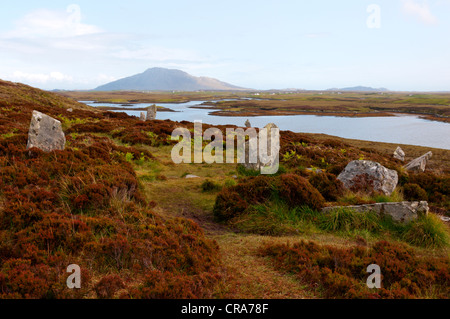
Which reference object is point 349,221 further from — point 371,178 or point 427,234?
point 371,178

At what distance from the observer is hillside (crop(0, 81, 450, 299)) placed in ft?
16.4

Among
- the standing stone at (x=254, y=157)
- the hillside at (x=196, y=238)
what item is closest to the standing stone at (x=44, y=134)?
the hillside at (x=196, y=238)

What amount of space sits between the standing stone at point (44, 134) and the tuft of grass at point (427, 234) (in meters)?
12.7

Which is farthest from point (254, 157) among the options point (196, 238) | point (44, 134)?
point (44, 134)

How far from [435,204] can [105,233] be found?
482 inches

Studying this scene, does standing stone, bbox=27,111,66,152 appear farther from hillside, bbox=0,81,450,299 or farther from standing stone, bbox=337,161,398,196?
standing stone, bbox=337,161,398,196

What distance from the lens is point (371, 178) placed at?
11203 millimetres

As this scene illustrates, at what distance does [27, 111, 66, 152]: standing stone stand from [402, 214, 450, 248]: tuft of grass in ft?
41.6

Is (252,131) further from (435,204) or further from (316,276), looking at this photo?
(316,276)

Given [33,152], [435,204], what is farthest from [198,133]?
[435,204]

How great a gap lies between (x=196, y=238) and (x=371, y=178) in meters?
7.78

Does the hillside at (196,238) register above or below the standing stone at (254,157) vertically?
below

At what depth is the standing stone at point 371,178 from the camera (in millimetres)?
11016

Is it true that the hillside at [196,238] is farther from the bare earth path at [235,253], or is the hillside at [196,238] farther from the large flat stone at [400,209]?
the large flat stone at [400,209]
